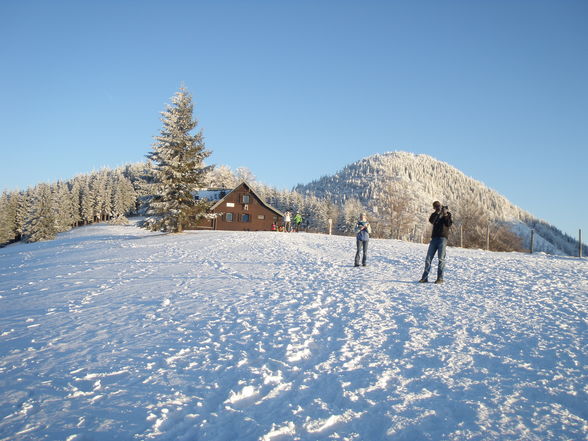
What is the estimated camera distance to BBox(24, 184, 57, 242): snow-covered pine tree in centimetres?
5525

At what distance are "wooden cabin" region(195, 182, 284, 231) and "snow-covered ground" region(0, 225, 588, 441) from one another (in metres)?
38.6

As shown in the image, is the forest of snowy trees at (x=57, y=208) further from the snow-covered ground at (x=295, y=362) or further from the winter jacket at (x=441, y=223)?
the winter jacket at (x=441, y=223)

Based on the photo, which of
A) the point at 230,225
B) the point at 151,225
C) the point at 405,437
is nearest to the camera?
the point at 405,437

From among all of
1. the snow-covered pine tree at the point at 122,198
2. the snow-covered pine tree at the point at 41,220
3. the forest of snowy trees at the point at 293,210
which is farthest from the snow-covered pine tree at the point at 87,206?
the snow-covered pine tree at the point at 41,220

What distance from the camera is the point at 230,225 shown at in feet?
159

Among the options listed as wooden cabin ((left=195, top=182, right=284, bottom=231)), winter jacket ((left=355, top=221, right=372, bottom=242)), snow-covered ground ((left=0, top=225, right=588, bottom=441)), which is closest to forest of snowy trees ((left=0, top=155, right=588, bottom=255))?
wooden cabin ((left=195, top=182, right=284, bottom=231))

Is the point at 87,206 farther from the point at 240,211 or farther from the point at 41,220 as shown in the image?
the point at 240,211

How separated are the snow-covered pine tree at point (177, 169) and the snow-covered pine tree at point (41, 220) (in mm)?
40949

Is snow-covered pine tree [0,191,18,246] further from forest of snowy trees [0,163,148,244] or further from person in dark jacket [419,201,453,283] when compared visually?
person in dark jacket [419,201,453,283]

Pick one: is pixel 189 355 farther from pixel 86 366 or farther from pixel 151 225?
pixel 151 225

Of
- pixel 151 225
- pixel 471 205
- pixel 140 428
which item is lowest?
pixel 140 428

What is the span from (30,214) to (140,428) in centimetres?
6799

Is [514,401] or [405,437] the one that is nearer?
[405,437]

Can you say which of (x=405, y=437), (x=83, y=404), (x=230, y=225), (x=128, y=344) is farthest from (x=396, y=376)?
(x=230, y=225)
